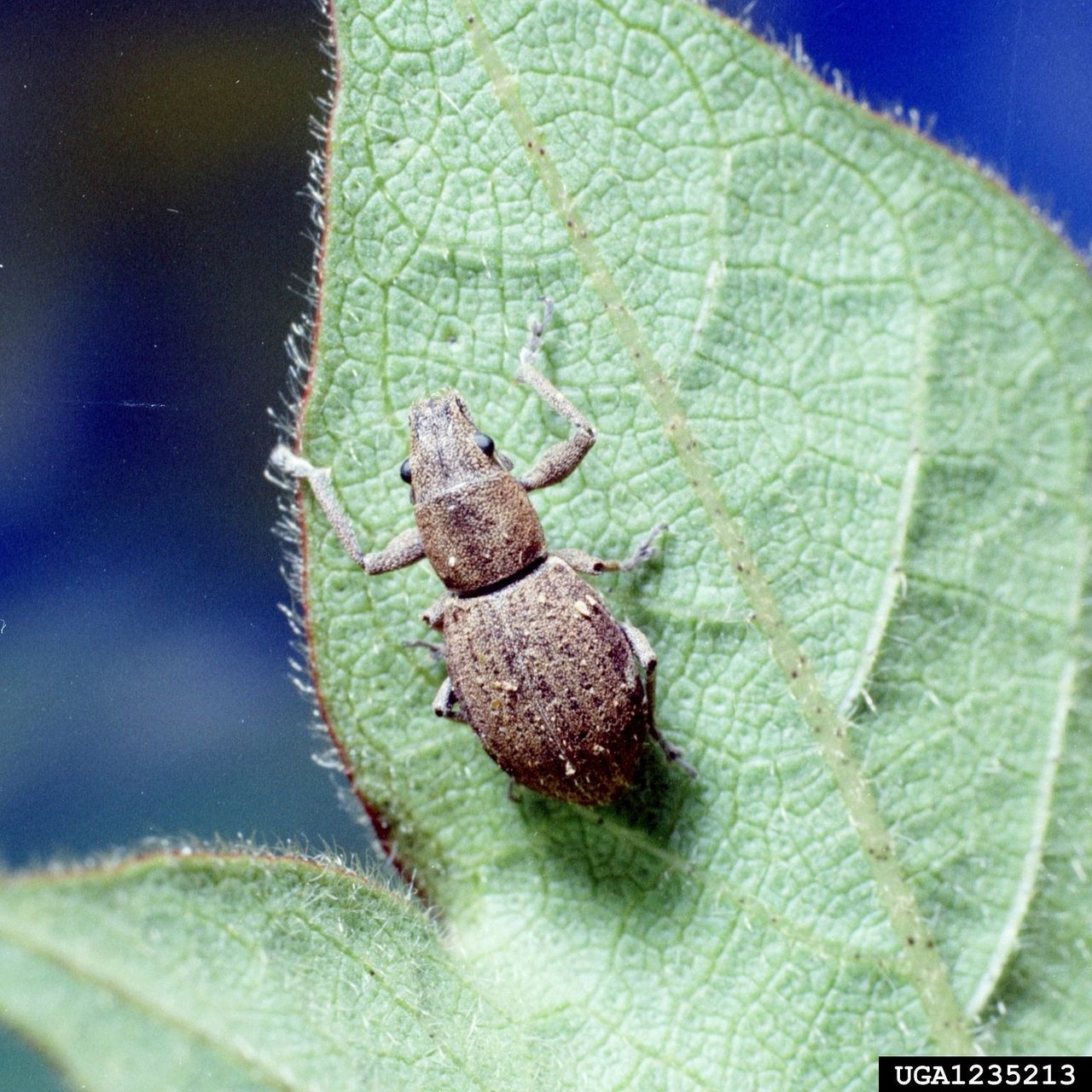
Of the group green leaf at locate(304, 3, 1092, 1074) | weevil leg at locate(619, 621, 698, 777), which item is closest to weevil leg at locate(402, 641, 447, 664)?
green leaf at locate(304, 3, 1092, 1074)

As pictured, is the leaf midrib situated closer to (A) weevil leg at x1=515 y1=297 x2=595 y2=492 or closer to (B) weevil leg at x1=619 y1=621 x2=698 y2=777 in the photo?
(A) weevil leg at x1=515 y1=297 x2=595 y2=492

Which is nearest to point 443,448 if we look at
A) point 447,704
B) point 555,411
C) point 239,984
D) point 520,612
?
point 555,411

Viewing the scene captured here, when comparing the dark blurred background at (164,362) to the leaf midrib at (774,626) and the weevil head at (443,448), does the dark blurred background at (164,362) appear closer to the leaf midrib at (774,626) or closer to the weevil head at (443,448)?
the weevil head at (443,448)

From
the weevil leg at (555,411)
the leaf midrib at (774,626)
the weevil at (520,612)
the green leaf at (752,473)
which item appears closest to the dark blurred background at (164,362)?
the weevil at (520,612)

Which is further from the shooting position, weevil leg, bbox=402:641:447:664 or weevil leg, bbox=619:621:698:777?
weevil leg, bbox=402:641:447:664

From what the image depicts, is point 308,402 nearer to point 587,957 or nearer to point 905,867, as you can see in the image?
point 587,957

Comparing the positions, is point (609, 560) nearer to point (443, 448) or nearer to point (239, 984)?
point (443, 448)
